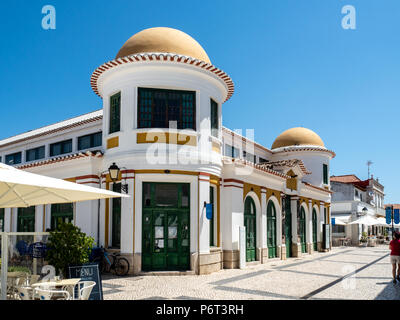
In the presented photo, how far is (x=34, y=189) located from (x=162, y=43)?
929 centimetres

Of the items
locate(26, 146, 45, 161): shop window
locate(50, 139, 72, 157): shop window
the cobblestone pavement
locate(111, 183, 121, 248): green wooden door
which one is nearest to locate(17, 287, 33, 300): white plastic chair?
the cobblestone pavement

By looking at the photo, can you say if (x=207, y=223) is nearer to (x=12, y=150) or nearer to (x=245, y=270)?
(x=245, y=270)

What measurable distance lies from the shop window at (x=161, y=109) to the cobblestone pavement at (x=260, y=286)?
5609 millimetres

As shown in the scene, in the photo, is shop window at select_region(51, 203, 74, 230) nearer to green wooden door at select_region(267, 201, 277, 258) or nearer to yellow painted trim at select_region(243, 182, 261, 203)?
yellow painted trim at select_region(243, 182, 261, 203)

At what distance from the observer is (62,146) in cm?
2309

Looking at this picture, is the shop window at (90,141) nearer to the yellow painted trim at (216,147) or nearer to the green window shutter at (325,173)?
the yellow painted trim at (216,147)

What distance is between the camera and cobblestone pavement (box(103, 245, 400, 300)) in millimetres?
10719

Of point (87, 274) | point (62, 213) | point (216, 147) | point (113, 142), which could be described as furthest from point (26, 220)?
point (87, 274)

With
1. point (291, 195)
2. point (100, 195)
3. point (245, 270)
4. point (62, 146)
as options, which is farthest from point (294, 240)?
point (100, 195)

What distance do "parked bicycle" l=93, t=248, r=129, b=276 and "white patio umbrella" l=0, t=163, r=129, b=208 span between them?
575cm

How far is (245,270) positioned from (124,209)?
5584 mm

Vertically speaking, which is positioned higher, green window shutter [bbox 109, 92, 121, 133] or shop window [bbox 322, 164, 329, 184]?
green window shutter [bbox 109, 92, 121, 133]

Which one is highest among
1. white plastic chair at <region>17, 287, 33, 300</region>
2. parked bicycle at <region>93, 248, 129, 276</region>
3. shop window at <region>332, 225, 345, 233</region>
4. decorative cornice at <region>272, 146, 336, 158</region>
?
decorative cornice at <region>272, 146, 336, 158</region>

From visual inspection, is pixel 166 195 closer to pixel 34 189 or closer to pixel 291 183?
pixel 34 189
